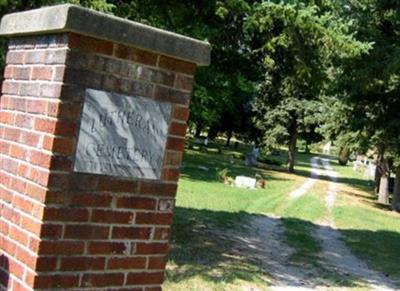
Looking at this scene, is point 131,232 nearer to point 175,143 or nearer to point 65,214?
point 65,214

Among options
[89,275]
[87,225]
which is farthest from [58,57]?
[89,275]

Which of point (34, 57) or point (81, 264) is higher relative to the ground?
point (34, 57)

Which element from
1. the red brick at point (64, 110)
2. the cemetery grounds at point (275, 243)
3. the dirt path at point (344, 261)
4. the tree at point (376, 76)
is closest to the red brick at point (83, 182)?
the red brick at point (64, 110)

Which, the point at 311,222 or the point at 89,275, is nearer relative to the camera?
→ the point at 89,275

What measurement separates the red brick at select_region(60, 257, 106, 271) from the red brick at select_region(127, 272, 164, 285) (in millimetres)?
233

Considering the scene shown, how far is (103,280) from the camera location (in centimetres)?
400

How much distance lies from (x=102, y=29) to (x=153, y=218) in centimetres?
121

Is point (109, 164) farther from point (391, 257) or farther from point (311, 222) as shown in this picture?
point (311, 222)

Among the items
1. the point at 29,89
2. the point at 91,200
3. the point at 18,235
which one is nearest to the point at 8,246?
the point at 18,235

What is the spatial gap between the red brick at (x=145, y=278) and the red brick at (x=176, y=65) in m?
1.29

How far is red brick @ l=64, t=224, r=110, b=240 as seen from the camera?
3814 mm

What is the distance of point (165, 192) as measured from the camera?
4.20 meters

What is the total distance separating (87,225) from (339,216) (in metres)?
19.9

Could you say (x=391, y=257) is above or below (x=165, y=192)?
below
